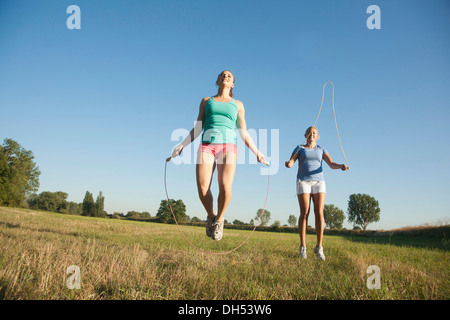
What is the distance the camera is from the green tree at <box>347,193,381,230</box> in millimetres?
81438

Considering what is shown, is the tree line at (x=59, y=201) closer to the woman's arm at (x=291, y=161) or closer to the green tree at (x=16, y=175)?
the green tree at (x=16, y=175)

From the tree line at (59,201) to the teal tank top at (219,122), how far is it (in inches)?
576

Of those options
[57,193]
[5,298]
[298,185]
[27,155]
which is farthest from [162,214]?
[57,193]

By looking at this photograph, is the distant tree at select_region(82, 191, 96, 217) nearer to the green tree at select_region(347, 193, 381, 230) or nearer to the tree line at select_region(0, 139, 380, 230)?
the tree line at select_region(0, 139, 380, 230)

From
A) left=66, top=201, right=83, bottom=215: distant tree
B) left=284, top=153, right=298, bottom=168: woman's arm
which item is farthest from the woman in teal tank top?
left=66, top=201, right=83, bottom=215: distant tree

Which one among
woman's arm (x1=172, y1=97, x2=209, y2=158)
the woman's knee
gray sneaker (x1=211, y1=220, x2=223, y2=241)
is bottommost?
gray sneaker (x1=211, y1=220, x2=223, y2=241)

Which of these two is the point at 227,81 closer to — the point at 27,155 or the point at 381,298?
the point at 381,298

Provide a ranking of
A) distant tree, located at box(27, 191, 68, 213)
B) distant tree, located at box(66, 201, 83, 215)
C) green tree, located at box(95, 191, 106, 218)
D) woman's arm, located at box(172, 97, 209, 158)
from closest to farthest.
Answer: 1. woman's arm, located at box(172, 97, 209, 158)
2. green tree, located at box(95, 191, 106, 218)
3. distant tree, located at box(27, 191, 68, 213)
4. distant tree, located at box(66, 201, 83, 215)

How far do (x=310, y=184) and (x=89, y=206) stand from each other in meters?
86.0

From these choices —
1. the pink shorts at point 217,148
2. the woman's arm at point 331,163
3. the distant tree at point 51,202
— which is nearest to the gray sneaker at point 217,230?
the pink shorts at point 217,148

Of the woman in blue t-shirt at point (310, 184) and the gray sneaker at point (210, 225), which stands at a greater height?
the woman in blue t-shirt at point (310, 184)

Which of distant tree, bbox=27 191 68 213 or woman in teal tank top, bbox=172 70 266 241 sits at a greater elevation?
woman in teal tank top, bbox=172 70 266 241

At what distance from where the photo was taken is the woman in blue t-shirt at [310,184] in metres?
6.09
